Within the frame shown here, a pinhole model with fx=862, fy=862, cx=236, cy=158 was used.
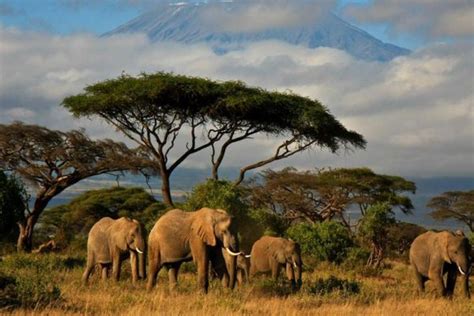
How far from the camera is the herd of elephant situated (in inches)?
654

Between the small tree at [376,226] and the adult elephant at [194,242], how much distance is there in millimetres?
16206

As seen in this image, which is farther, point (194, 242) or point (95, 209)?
point (95, 209)

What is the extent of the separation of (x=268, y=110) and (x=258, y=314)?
78.4 feet

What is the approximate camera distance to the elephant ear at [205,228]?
16.5 m

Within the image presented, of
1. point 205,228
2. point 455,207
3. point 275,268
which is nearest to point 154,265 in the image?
point 205,228

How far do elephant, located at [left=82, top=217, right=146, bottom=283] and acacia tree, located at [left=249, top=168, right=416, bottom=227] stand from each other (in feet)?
76.4

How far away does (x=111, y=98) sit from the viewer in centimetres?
3531

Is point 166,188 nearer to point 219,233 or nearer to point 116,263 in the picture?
point 116,263

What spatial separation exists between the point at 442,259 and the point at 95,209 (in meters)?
27.7

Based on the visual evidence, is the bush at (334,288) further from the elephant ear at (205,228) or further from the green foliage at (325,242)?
the green foliage at (325,242)

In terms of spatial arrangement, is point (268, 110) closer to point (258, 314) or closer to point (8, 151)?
point (8, 151)

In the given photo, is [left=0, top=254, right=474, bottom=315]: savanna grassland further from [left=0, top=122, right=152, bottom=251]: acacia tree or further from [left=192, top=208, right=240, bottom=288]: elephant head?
[left=0, top=122, right=152, bottom=251]: acacia tree

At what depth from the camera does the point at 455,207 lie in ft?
180

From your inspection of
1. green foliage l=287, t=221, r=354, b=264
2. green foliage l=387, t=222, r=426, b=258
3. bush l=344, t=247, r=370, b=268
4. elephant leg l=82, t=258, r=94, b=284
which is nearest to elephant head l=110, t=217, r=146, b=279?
elephant leg l=82, t=258, r=94, b=284
